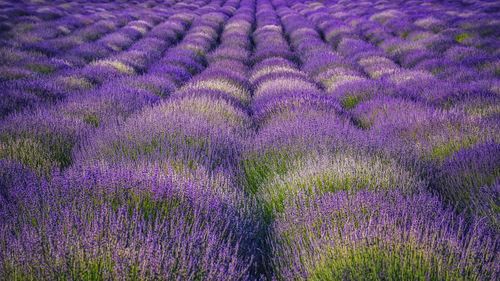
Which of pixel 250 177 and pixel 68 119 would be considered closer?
pixel 250 177

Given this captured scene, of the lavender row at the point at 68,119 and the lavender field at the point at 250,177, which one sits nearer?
the lavender field at the point at 250,177

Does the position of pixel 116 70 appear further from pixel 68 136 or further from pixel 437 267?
pixel 437 267

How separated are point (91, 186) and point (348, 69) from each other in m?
5.24

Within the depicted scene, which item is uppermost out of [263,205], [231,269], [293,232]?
[231,269]

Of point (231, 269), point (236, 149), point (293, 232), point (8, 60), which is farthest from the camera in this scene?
point (8, 60)

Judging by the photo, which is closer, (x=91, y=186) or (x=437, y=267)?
(x=437, y=267)

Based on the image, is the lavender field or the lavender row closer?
the lavender field

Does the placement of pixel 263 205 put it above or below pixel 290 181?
below

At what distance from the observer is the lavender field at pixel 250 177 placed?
124cm

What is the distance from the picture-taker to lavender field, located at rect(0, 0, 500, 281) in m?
1.24

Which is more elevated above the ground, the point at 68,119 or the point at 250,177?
the point at 68,119

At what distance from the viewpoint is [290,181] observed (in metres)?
2.04

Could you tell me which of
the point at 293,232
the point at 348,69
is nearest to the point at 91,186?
the point at 293,232

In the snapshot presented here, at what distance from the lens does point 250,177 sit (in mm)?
2477
